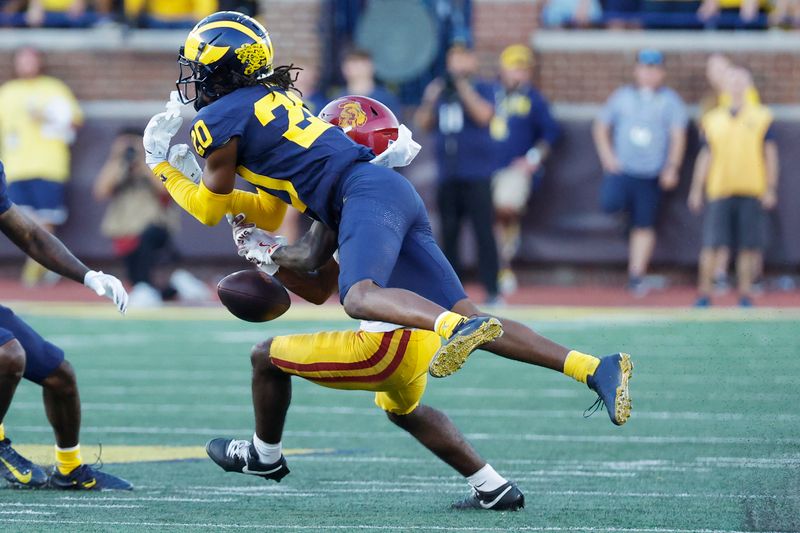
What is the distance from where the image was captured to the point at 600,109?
49.5 ft

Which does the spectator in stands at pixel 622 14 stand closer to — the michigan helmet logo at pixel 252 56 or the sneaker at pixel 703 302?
the sneaker at pixel 703 302

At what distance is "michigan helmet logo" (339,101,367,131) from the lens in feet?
19.1

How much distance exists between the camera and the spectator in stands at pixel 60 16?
1642cm

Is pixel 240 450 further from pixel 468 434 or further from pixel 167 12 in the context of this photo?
pixel 167 12

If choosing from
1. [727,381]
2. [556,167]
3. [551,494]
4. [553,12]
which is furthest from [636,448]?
[553,12]

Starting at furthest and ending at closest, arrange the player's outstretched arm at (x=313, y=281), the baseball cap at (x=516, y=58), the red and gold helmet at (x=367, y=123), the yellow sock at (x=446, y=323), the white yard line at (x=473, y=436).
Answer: the baseball cap at (x=516, y=58), the white yard line at (x=473, y=436), the red and gold helmet at (x=367, y=123), the player's outstretched arm at (x=313, y=281), the yellow sock at (x=446, y=323)

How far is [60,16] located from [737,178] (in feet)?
25.2

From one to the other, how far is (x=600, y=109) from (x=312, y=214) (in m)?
9.90

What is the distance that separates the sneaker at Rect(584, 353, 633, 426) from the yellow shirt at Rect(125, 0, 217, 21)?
466 inches

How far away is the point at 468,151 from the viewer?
13023 mm

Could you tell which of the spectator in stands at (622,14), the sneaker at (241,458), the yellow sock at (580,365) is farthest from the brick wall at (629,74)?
the yellow sock at (580,365)

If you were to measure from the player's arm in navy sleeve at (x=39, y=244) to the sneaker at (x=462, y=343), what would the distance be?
1742 millimetres

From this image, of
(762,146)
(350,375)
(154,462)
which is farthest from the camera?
(762,146)

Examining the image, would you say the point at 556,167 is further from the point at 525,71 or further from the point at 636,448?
the point at 636,448
